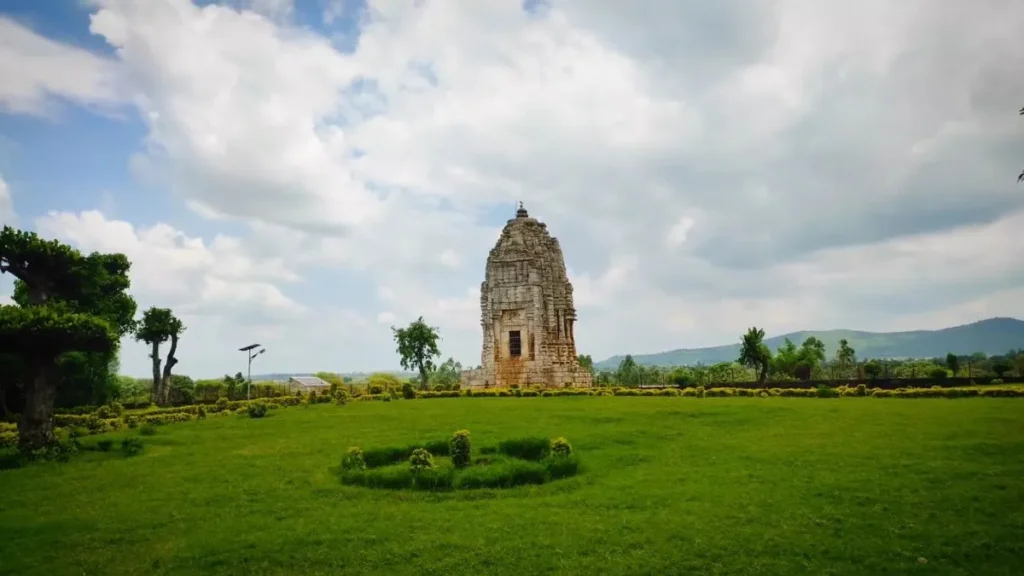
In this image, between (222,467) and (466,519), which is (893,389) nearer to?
(466,519)

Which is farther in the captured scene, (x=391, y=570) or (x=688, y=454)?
(x=688, y=454)

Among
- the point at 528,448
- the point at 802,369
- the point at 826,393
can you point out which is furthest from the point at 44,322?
the point at 802,369

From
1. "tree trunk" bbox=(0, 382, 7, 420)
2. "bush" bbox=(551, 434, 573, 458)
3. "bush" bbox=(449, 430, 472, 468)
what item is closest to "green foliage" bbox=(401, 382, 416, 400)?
"tree trunk" bbox=(0, 382, 7, 420)

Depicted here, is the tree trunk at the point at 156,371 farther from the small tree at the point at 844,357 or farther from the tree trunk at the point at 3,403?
the small tree at the point at 844,357

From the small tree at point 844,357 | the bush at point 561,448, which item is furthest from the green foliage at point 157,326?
the small tree at point 844,357

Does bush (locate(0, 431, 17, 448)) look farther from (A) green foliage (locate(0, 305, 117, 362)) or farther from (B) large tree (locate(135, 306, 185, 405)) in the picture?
(B) large tree (locate(135, 306, 185, 405))

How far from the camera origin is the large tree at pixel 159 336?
3791 cm

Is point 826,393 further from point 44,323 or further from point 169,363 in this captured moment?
point 169,363

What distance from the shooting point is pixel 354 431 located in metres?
20.7

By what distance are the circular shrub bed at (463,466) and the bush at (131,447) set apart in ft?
22.1

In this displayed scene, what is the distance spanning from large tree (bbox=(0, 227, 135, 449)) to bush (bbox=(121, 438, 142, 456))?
209cm

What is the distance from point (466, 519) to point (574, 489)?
2.69 meters

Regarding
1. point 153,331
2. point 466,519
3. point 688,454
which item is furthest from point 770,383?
point 153,331

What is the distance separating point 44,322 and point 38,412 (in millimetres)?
2785
